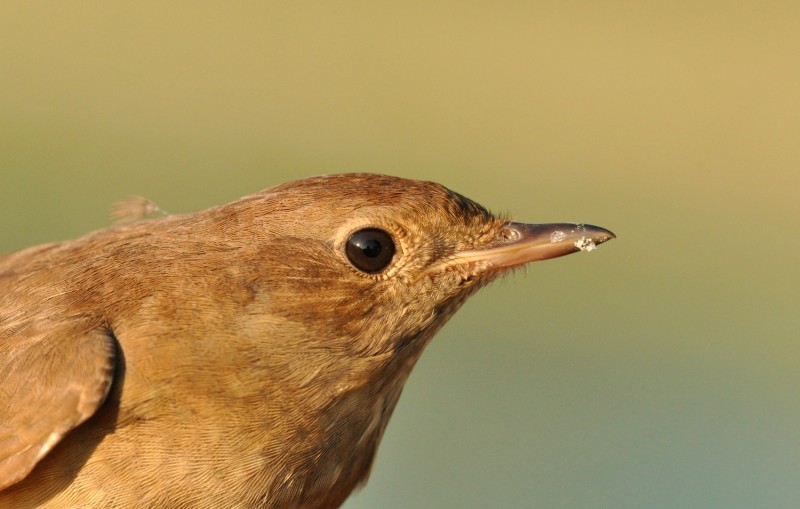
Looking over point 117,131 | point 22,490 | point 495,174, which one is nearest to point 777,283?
point 495,174

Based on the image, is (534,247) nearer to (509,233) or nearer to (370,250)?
(509,233)

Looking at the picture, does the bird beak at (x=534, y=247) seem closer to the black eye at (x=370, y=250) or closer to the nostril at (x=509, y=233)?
the nostril at (x=509, y=233)

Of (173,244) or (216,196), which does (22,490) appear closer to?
(173,244)

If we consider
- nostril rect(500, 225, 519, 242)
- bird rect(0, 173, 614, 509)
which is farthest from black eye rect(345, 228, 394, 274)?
nostril rect(500, 225, 519, 242)

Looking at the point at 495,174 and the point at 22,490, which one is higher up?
the point at 495,174

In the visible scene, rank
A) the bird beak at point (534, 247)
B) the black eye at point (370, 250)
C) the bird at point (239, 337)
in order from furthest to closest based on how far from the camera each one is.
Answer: the bird beak at point (534, 247) → the black eye at point (370, 250) → the bird at point (239, 337)

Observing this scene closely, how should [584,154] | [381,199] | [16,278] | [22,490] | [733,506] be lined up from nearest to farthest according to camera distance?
1. [22,490]
2. [381,199]
3. [16,278]
4. [733,506]
5. [584,154]

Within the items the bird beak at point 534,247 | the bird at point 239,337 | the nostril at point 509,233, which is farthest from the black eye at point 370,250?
the nostril at point 509,233

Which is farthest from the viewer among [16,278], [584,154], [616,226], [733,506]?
[584,154]
